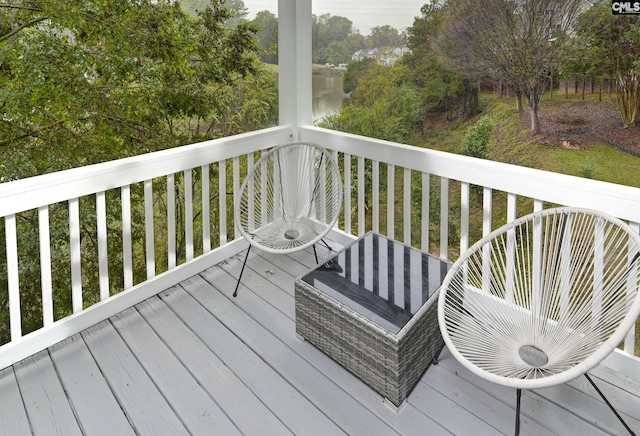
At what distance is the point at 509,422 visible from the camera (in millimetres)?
1782

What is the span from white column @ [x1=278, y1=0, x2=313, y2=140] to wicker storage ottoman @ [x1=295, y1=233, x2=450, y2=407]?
1468mm

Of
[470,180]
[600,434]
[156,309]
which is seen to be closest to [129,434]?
[156,309]

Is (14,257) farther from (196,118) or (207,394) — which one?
(196,118)

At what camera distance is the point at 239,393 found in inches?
77.2

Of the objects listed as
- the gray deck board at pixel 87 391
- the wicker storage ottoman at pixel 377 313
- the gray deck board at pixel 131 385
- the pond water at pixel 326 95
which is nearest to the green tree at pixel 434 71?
the pond water at pixel 326 95

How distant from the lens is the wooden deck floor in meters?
1.78

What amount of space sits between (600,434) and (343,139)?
2184 mm

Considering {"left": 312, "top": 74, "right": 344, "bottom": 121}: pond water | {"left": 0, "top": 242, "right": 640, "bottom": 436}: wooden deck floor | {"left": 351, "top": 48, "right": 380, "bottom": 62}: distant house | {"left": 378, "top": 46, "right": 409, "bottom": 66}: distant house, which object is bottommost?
{"left": 0, "top": 242, "right": 640, "bottom": 436}: wooden deck floor

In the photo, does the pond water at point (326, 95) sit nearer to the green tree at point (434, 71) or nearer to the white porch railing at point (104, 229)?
the white porch railing at point (104, 229)

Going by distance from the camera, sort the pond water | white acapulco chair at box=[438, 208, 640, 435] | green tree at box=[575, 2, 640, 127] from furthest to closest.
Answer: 1. the pond water
2. green tree at box=[575, 2, 640, 127]
3. white acapulco chair at box=[438, 208, 640, 435]

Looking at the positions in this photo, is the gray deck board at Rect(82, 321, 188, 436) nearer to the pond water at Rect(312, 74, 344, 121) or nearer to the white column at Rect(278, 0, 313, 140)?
the white column at Rect(278, 0, 313, 140)

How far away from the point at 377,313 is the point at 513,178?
97 cm

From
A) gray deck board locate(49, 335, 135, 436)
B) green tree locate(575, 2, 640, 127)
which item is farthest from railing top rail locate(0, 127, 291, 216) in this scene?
green tree locate(575, 2, 640, 127)

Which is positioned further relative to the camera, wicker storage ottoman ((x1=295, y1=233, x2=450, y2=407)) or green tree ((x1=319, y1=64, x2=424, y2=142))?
green tree ((x1=319, y1=64, x2=424, y2=142))
